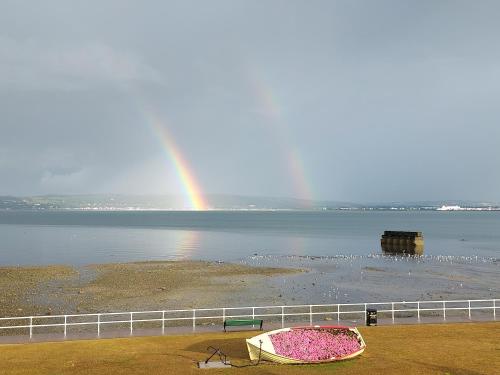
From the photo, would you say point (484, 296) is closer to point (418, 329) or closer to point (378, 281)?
point (378, 281)

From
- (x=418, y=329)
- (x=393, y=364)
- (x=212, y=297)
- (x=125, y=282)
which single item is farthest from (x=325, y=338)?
(x=125, y=282)

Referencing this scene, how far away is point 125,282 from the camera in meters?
57.2

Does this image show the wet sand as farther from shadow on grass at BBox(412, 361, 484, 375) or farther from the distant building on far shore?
Result: the distant building on far shore

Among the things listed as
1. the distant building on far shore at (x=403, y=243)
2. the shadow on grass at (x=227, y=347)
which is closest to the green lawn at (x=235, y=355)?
the shadow on grass at (x=227, y=347)

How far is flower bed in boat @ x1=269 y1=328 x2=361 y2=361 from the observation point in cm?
1972

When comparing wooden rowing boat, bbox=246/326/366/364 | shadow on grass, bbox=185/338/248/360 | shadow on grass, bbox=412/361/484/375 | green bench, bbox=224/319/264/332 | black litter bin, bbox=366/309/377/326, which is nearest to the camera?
shadow on grass, bbox=412/361/484/375

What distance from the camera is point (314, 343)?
20.2 m

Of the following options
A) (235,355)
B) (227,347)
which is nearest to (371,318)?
(227,347)

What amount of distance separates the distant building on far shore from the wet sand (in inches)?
1683

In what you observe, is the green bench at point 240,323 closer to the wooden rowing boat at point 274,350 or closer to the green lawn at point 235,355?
the green lawn at point 235,355

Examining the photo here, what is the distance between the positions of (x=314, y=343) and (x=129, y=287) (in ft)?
122

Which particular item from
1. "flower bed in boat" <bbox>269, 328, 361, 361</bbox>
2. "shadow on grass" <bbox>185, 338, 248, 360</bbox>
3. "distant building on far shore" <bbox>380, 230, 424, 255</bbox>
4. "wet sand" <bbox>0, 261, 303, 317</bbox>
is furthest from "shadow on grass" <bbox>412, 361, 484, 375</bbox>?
"distant building on far shore" <bbox>380, 230, 424, 255</bbox>

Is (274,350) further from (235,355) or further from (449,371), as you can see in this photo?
(449,371)

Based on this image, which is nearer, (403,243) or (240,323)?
(240,323)
